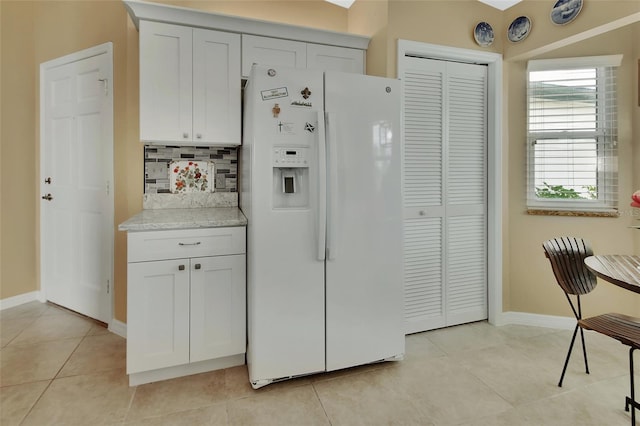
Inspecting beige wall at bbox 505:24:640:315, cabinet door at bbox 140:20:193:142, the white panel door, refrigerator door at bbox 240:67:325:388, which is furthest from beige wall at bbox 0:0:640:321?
refrigerator door at bbox 240:67:325:388

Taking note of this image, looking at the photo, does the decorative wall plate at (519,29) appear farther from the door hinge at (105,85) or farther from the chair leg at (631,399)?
the door hinge at (105,85)

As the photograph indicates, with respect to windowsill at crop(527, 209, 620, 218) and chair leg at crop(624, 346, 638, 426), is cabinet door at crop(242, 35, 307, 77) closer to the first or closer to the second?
windowsill at crop(527, 209, 620, 218)

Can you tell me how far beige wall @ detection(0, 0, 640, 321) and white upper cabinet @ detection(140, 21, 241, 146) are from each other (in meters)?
0.39

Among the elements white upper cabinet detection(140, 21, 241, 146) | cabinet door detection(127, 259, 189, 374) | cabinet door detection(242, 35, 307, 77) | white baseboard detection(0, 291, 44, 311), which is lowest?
white baseboard detection(0, 291, 44, 311)

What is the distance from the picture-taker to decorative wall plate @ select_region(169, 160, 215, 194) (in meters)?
2.60

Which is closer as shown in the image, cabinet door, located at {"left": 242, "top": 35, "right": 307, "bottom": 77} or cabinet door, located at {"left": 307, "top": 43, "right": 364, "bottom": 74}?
cabinet door, located at {"left": 242, "top": 35, "right": 307, "bottom": 77}

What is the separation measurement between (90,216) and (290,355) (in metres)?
2.14

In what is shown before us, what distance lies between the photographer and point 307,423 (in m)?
1.70

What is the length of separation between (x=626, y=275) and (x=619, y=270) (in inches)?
3.7

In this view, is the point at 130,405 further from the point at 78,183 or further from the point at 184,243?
the point at 78,183

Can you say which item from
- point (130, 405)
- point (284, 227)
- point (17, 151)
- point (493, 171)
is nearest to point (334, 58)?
point (284, 227)

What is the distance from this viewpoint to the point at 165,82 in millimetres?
2248

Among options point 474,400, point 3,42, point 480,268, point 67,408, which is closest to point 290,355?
point 474,400

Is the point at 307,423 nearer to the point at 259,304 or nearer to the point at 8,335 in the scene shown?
the point at 259,304
